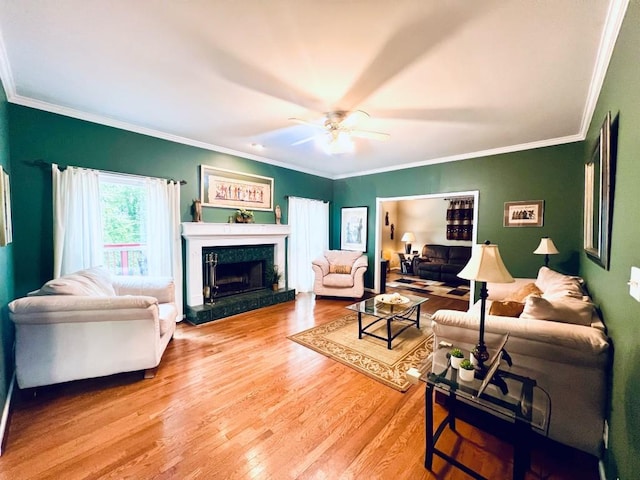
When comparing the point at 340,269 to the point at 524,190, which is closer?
the point at 524,190

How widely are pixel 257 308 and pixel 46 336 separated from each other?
257cm

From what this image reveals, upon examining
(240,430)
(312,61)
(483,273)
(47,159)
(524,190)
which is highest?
(312,61)

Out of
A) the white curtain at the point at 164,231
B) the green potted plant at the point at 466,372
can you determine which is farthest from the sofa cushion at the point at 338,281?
the green potted plant at the point at 466,372

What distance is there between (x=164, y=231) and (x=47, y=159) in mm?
1366

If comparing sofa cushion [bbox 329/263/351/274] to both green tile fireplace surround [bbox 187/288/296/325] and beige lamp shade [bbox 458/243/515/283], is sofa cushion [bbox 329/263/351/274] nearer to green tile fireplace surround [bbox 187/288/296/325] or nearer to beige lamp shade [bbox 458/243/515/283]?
green tile fireplace surround [bbox 187/288/296/325]

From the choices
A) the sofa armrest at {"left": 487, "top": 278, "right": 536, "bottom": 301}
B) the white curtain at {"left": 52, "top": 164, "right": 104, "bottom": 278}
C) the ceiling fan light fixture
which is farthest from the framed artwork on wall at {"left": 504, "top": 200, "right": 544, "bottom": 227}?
the white curtain at {"left": 52, "top": 164, "right": 104, "bottom": 278}

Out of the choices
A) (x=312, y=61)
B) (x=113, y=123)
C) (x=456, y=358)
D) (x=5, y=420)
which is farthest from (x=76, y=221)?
(x=456, y=358)

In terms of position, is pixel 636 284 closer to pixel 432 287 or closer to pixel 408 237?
pixel 432 287

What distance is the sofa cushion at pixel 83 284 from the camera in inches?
84.0

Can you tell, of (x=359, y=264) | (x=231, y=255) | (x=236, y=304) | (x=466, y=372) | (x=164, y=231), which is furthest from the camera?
(x=359, y=264)

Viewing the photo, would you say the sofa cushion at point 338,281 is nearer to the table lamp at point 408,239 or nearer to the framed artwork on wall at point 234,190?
the framed artwork on wall at point 234,190

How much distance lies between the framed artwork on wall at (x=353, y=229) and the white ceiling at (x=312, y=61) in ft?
8.86

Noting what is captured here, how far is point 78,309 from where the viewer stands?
2.09 m

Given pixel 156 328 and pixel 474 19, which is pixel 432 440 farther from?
pixel 474 19
